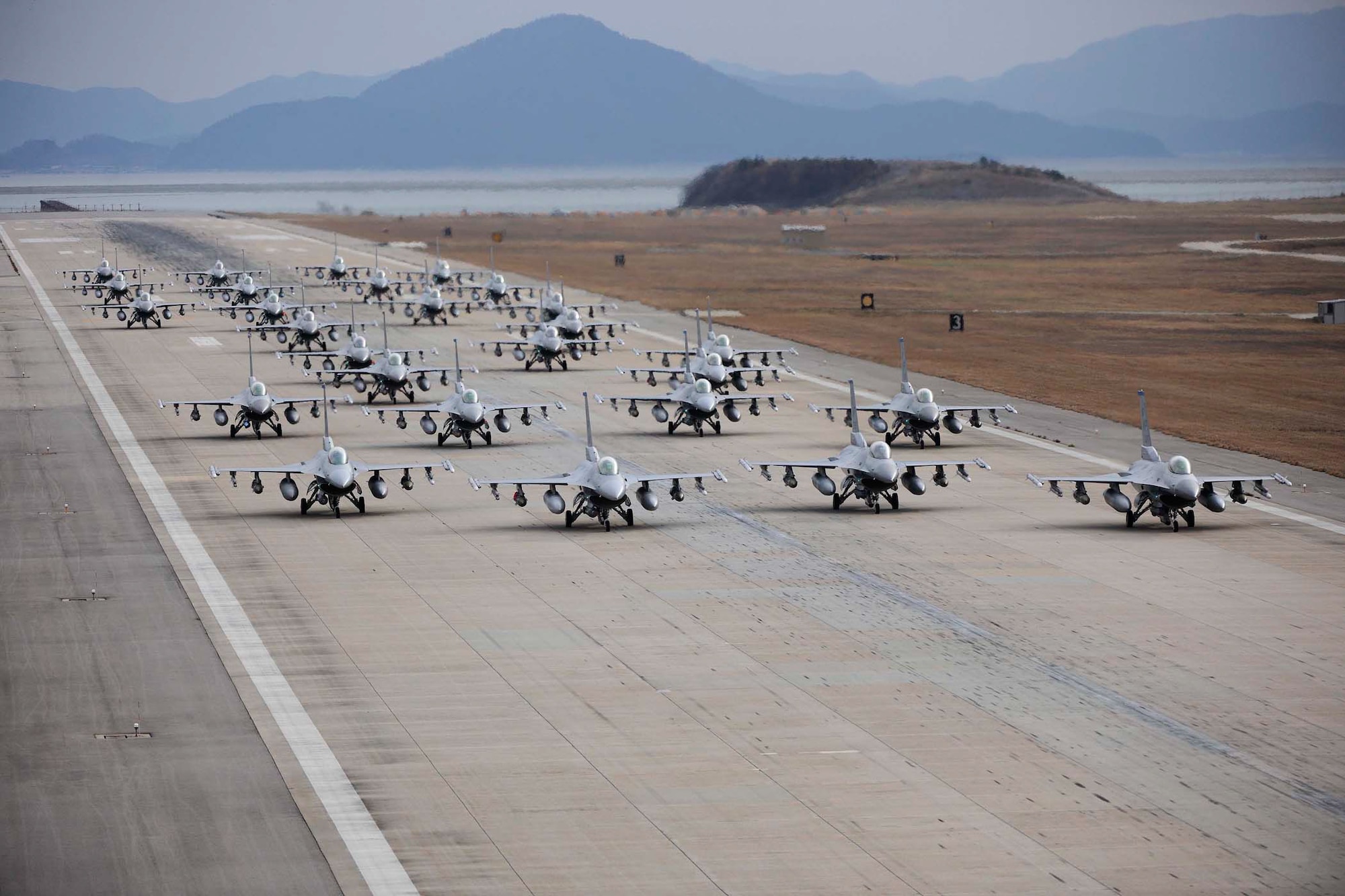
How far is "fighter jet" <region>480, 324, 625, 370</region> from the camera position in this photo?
3794 inches

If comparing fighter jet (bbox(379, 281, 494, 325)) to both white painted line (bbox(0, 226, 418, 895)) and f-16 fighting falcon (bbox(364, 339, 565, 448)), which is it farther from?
white painted line (bbox(0, 226, 418, 895))

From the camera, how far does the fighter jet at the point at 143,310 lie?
117m

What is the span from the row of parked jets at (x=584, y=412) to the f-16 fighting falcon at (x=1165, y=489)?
0.16ft

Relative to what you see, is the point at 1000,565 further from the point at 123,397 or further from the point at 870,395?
the point at 123,397

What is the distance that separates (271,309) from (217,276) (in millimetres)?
29207

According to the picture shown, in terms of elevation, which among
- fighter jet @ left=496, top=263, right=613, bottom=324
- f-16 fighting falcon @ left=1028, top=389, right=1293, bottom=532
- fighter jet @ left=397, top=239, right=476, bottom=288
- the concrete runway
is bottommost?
the concrete runway

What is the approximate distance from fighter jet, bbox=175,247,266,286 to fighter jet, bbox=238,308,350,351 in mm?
16350

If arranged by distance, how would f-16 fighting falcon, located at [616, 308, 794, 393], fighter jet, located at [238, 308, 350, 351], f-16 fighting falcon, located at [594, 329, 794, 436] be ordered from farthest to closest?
fighter jet, located at [238, 308, 350, 351] < f-16 fighting falcon, located at [616, 308, 794, 393] < f-16 fighting falcon, located at [594, 329, 794, 436]

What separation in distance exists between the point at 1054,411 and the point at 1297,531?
87.8 ft

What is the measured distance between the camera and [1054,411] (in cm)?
8150

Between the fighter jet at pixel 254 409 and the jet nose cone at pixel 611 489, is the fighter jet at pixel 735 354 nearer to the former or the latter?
the fighter jet at pixel 254 409

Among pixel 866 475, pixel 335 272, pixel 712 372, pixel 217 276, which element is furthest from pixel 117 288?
pixel 866 475

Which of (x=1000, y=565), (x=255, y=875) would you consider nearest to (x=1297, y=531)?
(x=1000, y=565)

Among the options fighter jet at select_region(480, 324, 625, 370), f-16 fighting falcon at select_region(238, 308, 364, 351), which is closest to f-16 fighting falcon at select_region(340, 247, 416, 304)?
f-16 fighting falcon at select_region(238, 308, 364, 351)
